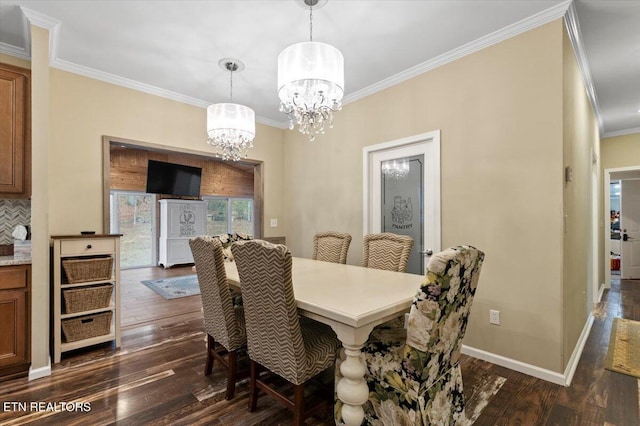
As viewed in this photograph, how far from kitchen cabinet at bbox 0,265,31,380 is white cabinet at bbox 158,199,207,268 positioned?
Result: 505 cm

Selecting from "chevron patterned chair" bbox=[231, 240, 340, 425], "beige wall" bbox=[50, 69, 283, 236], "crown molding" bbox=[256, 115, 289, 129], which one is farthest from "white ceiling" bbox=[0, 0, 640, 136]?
"chevron patterned chair" bbox=[231, 240, 340, 425]

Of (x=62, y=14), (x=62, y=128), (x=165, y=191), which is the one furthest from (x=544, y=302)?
(x=165, y=191)

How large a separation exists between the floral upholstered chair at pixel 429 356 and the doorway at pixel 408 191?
142 centimetres

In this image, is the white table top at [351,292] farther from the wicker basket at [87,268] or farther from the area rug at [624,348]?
the area rug at [624,348]

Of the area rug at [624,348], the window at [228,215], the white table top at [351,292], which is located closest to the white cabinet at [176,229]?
the window at [228,215]

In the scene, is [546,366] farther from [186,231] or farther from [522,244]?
[186,231]

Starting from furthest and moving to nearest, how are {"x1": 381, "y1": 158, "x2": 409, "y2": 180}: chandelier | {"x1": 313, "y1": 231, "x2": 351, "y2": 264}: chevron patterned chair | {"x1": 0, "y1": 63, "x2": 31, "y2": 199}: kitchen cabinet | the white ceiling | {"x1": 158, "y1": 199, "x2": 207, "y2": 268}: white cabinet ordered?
{"x1": 158, "y1": 199, "x2": 207, "y2": 268}: white cabinet < {"x1": 381, "y1": 158, "x2": 409, "y2": 180}: chandelier < {"x1": 313, "y1": 231, "x2": 351, "y2": 264}: chevron patterned chair < {"x1": 0, "y1": 63, "x2": 31, "y2": 199}: kitchen cabinet < the white ceiling

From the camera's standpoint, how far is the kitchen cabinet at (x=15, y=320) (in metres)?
2.21

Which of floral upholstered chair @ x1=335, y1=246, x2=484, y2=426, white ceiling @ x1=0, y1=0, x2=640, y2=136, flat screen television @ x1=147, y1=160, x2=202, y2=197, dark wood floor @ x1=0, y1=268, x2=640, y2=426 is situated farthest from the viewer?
flat screen television @ x1=147, y1=160, x2=202, y2=197

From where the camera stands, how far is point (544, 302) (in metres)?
2.25

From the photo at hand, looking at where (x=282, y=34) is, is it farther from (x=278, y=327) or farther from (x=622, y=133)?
(x=622, y=133)

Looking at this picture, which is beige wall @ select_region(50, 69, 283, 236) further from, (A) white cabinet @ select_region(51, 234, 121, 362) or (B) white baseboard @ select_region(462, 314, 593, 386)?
(B) white baseboard @ select_region(462, 314, 593, 386)

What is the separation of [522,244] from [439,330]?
56.0 inches

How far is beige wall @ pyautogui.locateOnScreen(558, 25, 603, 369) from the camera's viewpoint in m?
2.26
